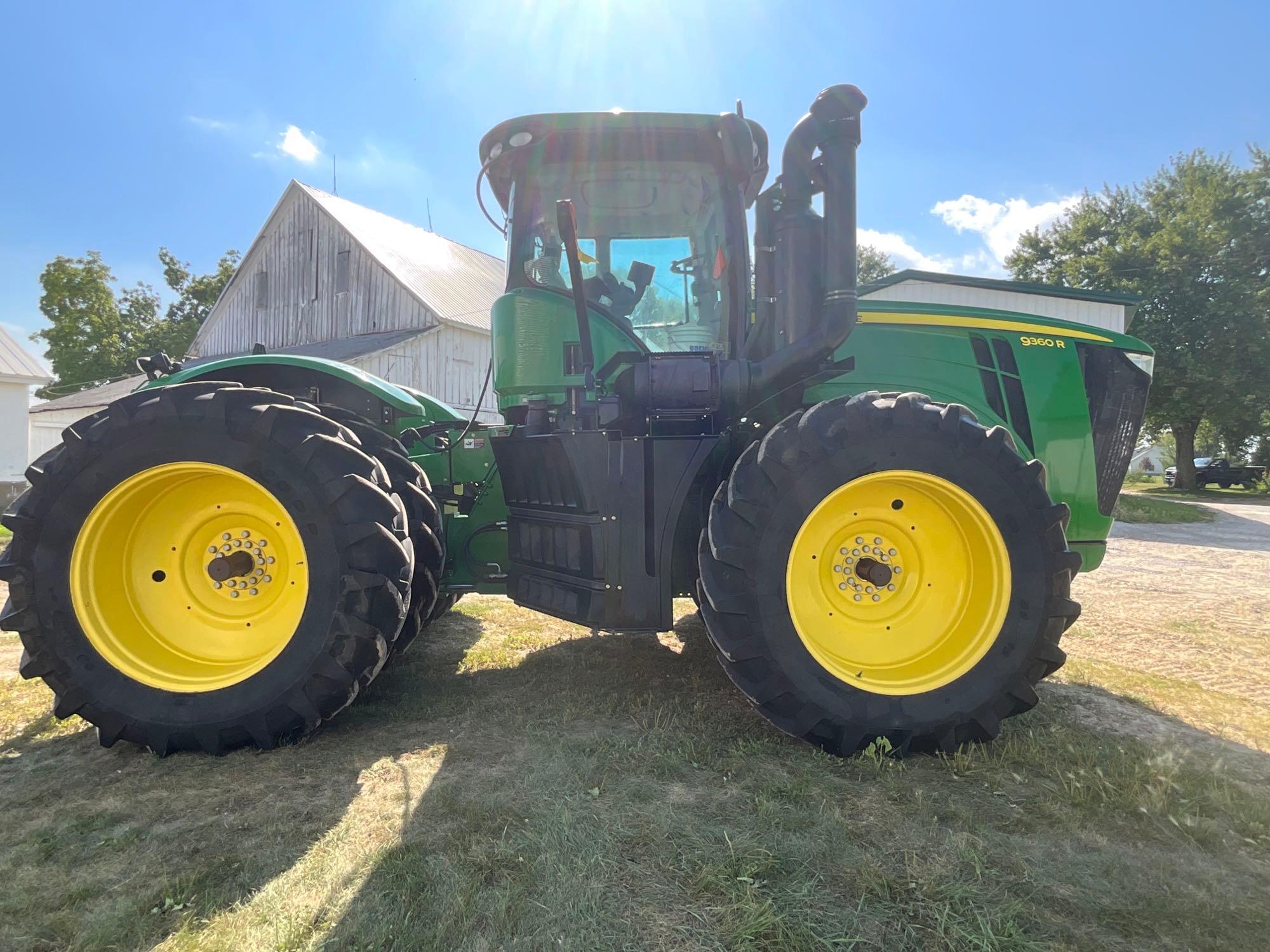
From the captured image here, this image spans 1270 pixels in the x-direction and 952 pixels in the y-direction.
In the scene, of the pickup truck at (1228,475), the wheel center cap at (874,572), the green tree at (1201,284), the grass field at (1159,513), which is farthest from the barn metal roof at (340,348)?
the pickup truck at (1228,475)

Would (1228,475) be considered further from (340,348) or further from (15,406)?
(15,406)

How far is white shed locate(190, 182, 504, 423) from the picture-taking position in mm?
16219

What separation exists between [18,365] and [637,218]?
19024 millimetres

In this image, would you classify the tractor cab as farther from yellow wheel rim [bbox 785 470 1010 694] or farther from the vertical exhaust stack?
yellow wheel rim [bbox 785 470 1010 694]

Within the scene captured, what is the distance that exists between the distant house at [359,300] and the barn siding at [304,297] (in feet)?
0.09

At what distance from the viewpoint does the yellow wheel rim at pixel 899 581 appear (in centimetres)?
263

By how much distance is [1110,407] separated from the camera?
3402mm

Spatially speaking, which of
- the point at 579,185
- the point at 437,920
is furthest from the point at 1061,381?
the point at 437,920

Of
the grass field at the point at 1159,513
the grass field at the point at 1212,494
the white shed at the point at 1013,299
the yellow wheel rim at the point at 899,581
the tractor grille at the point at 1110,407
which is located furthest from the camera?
the grass field at the point at 1212,494

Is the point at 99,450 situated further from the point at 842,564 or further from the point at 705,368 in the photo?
the point at 842,564

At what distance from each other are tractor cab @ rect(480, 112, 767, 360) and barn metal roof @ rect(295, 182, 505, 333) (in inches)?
520

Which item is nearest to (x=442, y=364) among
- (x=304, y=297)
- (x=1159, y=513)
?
(x=304, y=297)

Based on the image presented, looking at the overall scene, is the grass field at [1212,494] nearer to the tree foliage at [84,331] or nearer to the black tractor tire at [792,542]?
the black tractor tire at [792,542]

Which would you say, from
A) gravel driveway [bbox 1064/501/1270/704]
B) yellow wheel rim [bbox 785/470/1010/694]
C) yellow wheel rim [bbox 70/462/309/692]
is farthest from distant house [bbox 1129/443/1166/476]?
yellow wheel rim [bbox 70/462/309/692]
